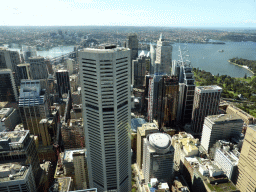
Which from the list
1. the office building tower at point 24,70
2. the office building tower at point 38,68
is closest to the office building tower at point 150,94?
the office building tower at point 38,68

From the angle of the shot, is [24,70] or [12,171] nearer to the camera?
[12,171]

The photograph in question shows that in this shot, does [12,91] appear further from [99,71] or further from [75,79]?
[99,71]

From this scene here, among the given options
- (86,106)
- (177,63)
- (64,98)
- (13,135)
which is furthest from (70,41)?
(86,106)

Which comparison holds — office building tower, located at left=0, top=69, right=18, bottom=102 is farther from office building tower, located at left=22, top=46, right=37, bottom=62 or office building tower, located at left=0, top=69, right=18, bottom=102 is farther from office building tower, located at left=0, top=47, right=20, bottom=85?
office building tower, located at left=22, top=46, right=37, bottom=62

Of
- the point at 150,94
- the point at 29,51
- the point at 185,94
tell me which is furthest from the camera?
the point at 29,51

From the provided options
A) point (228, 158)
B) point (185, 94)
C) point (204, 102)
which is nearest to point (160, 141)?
point (228, 158)

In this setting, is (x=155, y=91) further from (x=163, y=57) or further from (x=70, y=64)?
(x=70, y=64)

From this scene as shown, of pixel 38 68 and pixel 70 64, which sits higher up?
pixel 38 68
